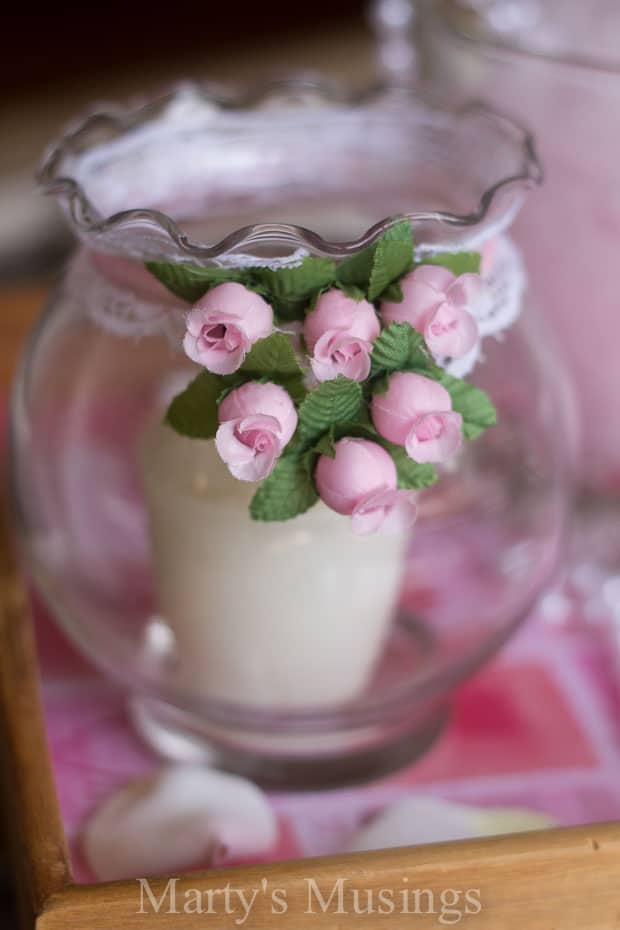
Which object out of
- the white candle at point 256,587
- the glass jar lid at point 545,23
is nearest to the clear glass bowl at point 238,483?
the white candle at point 256,587

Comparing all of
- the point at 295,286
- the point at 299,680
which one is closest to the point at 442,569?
the point at 299,680

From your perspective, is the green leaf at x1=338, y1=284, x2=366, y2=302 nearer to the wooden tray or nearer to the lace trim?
the lace trim

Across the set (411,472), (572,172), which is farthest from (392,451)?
(572,172)

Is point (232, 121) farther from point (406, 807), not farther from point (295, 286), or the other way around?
point (406, 807)

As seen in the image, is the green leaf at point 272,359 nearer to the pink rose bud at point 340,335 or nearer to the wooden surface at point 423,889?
the pink rose bud at point 340,335

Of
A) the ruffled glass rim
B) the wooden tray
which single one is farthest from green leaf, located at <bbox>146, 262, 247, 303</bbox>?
the wooden tray

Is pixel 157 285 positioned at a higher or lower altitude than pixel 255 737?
higher

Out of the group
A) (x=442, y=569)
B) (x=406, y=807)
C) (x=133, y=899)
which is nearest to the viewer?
(x=133, y=899)
